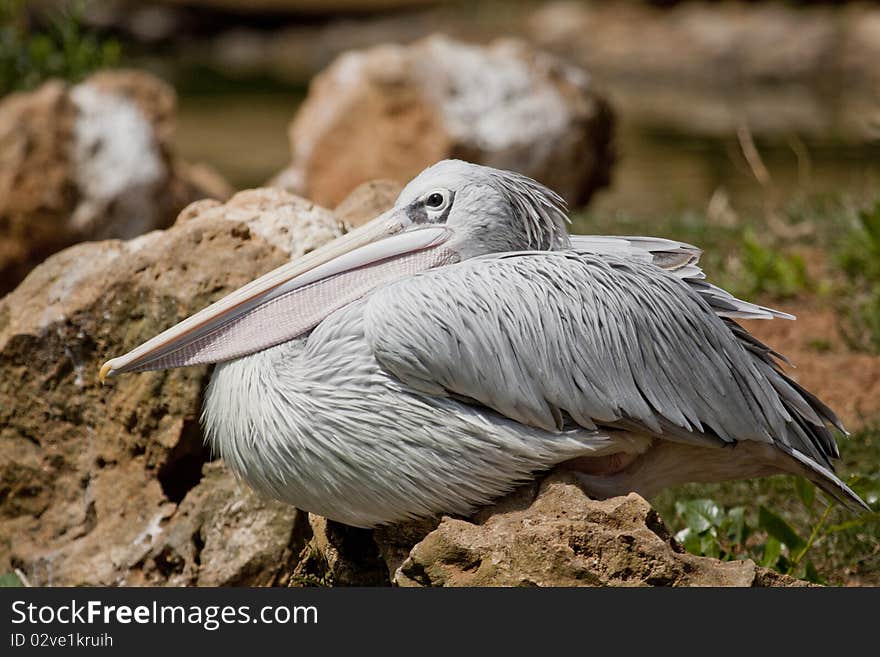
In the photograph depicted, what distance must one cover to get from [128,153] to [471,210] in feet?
17.0

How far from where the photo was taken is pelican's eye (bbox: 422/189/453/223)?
11.0 ft

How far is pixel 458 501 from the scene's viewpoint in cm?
311

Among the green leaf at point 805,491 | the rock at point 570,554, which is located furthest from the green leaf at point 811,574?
the rock at point 570,554

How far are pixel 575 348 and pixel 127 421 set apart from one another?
1.65m

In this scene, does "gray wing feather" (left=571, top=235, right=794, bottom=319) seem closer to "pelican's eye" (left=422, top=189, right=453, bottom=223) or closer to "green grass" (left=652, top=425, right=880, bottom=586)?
"pelican's eye" (left=422, top=189, right=453, bottom=223)

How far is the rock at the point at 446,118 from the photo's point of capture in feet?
28.2

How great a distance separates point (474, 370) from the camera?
3025 mm

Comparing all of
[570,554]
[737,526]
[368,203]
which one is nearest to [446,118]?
[368,203]

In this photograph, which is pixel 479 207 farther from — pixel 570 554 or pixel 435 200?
pixel 570 554

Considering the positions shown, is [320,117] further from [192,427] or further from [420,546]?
[420,546]

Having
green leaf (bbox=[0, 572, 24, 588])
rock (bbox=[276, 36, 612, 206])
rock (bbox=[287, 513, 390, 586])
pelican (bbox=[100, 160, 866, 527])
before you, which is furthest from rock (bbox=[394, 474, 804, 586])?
rock (bbox=[276, 36, 612, 206])

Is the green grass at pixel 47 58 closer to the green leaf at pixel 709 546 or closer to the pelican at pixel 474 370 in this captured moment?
the pelican at pixel 474 370

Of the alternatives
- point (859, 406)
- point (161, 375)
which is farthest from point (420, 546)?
point (859, 406)

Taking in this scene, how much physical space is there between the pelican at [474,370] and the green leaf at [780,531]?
41cm
